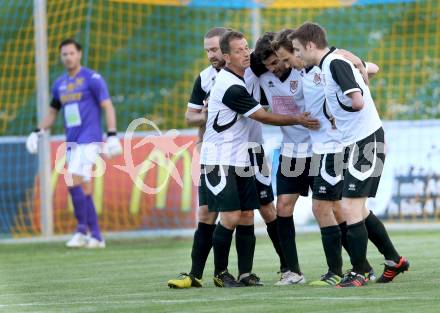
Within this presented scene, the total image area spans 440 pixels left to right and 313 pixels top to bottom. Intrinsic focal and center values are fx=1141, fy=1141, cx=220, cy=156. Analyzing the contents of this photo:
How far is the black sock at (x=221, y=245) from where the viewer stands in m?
8.55

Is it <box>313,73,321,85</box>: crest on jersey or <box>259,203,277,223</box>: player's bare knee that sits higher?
<box>313,73,321,85</box>: crest on jersey

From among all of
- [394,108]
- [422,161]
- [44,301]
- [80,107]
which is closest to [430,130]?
[422,161]

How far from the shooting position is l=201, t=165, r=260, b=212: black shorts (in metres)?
8.47

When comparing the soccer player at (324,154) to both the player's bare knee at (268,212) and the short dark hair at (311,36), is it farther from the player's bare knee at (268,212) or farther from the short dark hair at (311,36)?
the player's bare knee at (268,212)

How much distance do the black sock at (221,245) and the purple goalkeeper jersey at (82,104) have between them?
5169 mm

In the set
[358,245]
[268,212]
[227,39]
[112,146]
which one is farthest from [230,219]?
[112,146]

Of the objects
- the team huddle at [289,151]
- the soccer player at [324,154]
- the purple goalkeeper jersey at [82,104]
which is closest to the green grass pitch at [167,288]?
the team huddle at [289,151]

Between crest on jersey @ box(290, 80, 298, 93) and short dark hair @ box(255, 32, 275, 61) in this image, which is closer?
short dark hair @ box(255, 32, 275, 61)

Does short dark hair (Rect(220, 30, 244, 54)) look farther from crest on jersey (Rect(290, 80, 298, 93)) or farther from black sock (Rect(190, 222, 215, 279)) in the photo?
black sock (Rect(190, 222, 215, 279))

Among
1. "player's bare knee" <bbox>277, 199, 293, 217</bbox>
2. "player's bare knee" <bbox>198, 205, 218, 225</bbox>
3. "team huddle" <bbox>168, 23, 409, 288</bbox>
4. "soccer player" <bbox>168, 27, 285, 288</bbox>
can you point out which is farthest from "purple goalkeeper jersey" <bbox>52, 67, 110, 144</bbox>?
"player's bare knee" <bbox>277, 199, 293, 217</bbox>

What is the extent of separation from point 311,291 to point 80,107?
622 cm

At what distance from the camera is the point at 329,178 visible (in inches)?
332

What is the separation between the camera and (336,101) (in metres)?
8.16

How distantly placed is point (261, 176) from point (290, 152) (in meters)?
0.30
